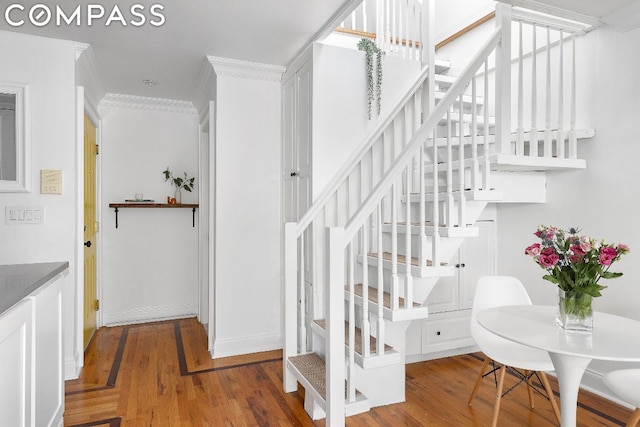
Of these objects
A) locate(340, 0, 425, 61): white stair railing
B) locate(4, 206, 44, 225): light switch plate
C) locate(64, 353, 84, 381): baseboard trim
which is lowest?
locate(64, 353, 84, 381): baseboard trim

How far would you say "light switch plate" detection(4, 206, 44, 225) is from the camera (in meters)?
2.76

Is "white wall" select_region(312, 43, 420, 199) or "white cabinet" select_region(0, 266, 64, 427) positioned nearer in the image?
"white cabinet" select_region(0, 266, 64, 427)

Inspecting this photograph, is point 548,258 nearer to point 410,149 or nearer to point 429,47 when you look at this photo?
point 410,149

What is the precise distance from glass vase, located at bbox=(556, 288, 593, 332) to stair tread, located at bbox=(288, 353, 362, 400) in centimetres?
119

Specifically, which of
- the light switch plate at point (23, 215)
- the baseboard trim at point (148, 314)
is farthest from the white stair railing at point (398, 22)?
the baseboard trim at point (148, 314)

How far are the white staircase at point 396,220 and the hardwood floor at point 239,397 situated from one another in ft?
0.62

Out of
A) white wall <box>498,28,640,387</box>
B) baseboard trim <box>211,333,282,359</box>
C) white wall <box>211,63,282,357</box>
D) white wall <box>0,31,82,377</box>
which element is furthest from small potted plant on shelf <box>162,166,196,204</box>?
white wall <box>498,28,640,387</box>

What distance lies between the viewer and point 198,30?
9.05 feet

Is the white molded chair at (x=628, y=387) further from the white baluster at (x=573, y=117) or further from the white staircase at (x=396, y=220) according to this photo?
the white baluster at (x=573, y=117)

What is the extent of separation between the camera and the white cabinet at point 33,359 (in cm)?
128

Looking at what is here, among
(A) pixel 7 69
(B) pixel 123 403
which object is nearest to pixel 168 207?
(A) pixel 7 69

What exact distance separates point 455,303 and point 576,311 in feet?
5.32

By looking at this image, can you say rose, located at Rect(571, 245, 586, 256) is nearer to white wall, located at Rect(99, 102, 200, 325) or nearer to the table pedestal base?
the table pedestal base

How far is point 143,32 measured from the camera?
2760mm
